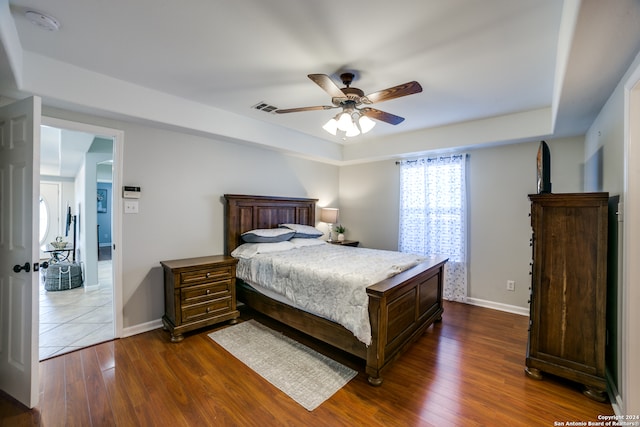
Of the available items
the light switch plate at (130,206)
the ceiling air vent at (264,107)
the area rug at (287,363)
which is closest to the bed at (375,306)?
the area rug at (287,363)

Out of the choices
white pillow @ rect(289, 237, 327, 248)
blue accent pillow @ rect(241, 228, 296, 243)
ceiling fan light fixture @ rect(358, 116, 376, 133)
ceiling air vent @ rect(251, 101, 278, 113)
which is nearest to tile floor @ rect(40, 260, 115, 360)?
blue accent pillow @ rect(241, 228, 296, 243)

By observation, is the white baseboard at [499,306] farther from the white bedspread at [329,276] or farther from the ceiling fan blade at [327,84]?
the ceiling fan blade at [327,84]

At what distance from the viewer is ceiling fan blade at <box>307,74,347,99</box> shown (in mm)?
1929

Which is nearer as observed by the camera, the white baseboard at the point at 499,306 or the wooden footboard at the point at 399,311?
the wooden footboard at the point at 399,311

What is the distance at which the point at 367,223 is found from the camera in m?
5.18

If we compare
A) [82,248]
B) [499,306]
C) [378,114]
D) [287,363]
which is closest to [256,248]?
[287,363]

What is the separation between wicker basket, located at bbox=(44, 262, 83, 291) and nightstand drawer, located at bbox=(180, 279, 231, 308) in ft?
10.8

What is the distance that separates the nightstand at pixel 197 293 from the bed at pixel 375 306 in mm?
306

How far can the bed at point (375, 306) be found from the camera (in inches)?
83.7

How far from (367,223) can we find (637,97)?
12.3ft

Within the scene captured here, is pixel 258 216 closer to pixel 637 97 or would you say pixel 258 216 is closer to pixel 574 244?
pixel 574 244

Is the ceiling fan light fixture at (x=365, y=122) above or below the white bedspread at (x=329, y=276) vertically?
above

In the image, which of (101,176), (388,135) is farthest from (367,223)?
(101,176)

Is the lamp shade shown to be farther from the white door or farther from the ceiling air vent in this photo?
the white door
